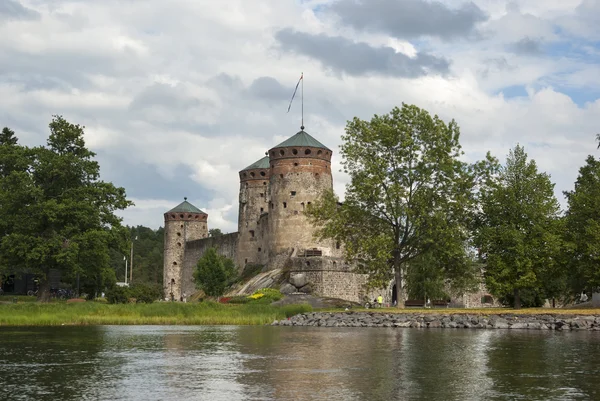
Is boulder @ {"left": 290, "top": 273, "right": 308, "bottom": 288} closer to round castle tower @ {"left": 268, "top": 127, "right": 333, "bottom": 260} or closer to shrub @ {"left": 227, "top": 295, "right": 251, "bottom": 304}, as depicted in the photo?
round castle tower @ {"left": 268, "top": 127, "right": 333, "bottom": 260}

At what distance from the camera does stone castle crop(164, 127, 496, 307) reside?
57.6 meters

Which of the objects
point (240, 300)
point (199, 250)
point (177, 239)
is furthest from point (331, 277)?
point (177, 239)

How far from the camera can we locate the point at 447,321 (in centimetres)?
3691

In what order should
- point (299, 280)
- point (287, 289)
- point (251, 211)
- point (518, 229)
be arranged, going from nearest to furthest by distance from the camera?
point (518, 229) < point (287, 289) < point (299, 280) < point (251, 211)

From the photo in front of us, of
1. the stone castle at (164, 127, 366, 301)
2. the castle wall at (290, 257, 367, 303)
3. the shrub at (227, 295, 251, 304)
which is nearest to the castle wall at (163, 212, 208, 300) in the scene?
the stone castle at (164, 127, 366, 301)

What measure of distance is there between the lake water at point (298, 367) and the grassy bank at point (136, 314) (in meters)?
7.90

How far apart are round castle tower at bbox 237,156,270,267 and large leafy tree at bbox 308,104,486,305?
26.1 meters

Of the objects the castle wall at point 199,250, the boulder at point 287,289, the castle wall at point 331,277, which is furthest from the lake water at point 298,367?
the castle wall at point 199,250

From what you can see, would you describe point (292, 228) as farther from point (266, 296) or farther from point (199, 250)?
point (199, 250)

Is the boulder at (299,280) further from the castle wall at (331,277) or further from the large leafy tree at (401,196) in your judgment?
the large leafy tree at (401,196)

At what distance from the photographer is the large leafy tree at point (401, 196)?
140ft

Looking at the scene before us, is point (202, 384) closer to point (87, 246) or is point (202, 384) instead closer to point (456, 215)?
point (456, 215)

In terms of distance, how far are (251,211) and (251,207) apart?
0.52 m

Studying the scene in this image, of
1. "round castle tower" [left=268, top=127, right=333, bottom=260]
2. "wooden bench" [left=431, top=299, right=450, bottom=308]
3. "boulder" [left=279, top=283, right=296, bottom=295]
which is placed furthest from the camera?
"round castle tower" [left=268, top=127, right=333, bottom=260]
